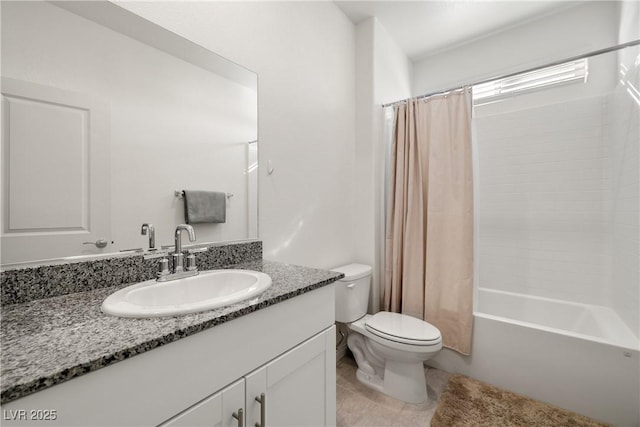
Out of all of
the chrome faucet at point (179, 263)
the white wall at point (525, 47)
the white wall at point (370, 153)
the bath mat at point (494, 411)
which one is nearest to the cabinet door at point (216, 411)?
the chrome faucet at point (179, 263)

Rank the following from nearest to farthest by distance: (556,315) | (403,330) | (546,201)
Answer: (403,330), (556,315), (546,201)

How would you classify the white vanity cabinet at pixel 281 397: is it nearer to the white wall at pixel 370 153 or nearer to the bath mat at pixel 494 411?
the bath mat at pixel 494 411

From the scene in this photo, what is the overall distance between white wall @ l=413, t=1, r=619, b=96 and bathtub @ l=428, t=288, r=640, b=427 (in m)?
2.02

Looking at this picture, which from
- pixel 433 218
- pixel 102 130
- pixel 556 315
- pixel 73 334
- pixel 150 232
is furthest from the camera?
pixel 556 315

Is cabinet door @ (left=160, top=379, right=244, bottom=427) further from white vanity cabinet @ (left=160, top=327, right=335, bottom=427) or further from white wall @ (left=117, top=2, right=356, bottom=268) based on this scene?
white wall @ (left=117, top=2, right=356, bottom=268)

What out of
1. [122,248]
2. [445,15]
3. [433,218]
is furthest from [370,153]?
[122,248]

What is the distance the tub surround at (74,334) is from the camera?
0.46 m

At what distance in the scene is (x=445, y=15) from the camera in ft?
6.98

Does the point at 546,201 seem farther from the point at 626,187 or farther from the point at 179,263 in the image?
the point at 179,263

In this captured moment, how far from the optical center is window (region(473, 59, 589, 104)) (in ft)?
6.88

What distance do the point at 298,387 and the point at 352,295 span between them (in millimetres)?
899

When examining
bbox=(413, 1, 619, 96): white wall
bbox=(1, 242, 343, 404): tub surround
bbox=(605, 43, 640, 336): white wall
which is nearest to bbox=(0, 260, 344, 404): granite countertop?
bbox=(1, 242, 343, 404): tub surround

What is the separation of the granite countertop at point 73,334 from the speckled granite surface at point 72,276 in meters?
0.03

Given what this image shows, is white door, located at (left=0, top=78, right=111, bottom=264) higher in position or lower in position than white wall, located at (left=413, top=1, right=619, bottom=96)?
lower
